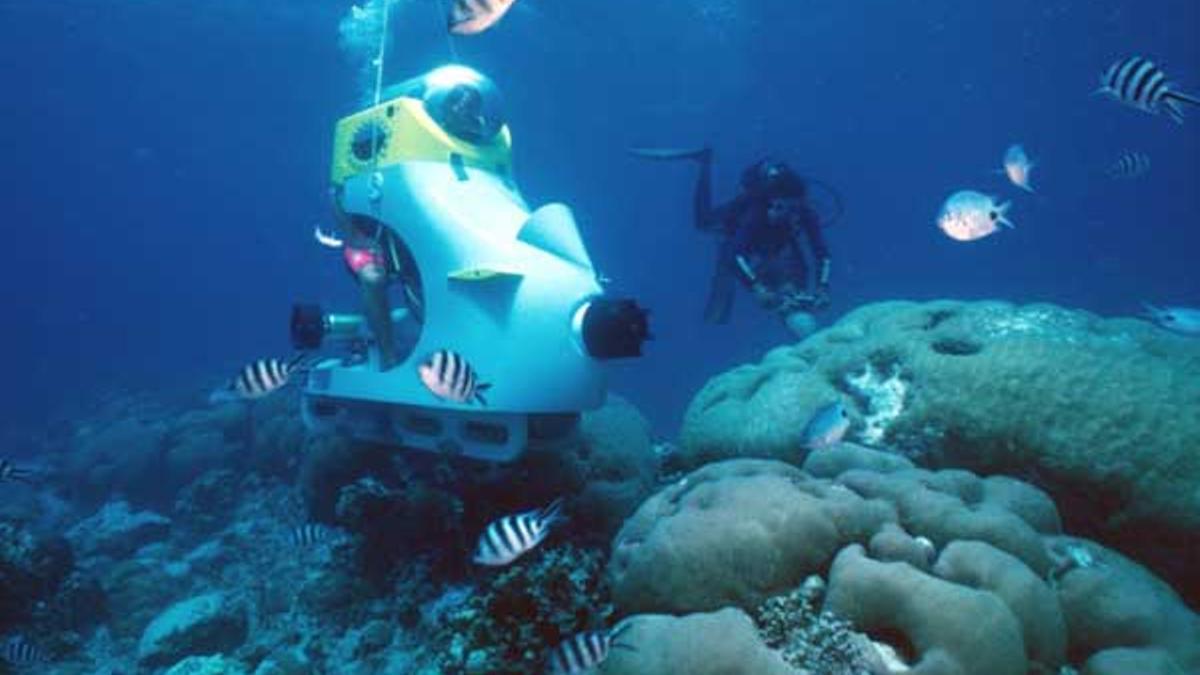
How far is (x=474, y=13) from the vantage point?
14.5 ft

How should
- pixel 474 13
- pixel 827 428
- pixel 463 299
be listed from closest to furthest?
pixel 474 13 < pixel 827 428 < pixel 463 299

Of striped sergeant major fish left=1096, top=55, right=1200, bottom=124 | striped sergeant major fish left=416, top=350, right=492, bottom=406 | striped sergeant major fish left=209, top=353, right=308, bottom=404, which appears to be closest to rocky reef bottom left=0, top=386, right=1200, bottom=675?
striped sergeant major fish left=416, top=350, right=492, bottom=406

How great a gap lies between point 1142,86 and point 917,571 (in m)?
3.25

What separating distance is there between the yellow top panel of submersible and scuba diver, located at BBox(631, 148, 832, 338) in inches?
157

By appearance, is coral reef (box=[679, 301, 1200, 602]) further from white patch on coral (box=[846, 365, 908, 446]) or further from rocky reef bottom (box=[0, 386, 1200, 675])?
rocky reef bottom (box=[0, 386, 1200, 675])

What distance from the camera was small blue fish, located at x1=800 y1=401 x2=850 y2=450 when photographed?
4.57 m

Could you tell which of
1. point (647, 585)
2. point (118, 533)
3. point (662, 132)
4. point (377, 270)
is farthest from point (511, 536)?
point (662, 132)

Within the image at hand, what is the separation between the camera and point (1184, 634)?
3262mm

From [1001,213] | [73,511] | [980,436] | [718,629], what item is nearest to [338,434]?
[718,629]

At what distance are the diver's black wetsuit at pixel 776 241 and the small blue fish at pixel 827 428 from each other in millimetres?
4280

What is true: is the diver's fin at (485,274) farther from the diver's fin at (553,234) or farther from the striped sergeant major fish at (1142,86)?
the striped sergeant major fish at (1142,86)

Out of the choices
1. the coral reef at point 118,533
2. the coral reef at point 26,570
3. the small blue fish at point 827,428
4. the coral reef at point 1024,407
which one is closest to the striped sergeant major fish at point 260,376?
the coral reef at point 1024,407

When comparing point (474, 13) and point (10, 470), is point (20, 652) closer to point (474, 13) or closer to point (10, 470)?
point (10, 470)

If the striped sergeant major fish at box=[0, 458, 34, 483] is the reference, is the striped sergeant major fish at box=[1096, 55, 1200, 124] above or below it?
above
